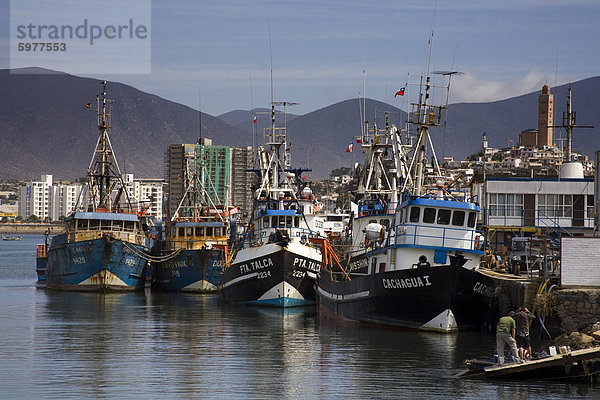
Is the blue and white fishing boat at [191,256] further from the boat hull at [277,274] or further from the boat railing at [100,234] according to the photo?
the boat hull at [277,274]

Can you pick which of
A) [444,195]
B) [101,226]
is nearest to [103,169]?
[101,226]

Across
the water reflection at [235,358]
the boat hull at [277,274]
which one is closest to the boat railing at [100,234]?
the water reflection at [235,358]

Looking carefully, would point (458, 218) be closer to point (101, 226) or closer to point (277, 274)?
point (277, 274)

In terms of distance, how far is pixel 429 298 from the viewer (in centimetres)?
3638

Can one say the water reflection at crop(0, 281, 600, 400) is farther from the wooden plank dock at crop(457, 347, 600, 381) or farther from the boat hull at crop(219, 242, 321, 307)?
the boat hull at crop(219, 242, 321, 307)

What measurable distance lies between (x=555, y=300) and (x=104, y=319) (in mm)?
23615

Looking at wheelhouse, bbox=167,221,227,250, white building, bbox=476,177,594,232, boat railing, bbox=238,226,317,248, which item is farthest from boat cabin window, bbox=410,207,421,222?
wheelhouse, bbox=167,221,227,250

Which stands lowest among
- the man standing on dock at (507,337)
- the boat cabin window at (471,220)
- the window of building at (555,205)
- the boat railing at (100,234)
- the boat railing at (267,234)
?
the man standing on dock at (507,337)

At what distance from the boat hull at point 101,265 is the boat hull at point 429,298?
1118 inches

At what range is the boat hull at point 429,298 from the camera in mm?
35844

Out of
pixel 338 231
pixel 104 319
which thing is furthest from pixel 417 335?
pixel 338 231

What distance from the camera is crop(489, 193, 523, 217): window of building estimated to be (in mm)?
56562

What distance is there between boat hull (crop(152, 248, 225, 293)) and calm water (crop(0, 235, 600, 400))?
15.0 metres

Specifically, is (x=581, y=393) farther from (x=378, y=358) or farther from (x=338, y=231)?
(x=338, y=231)
